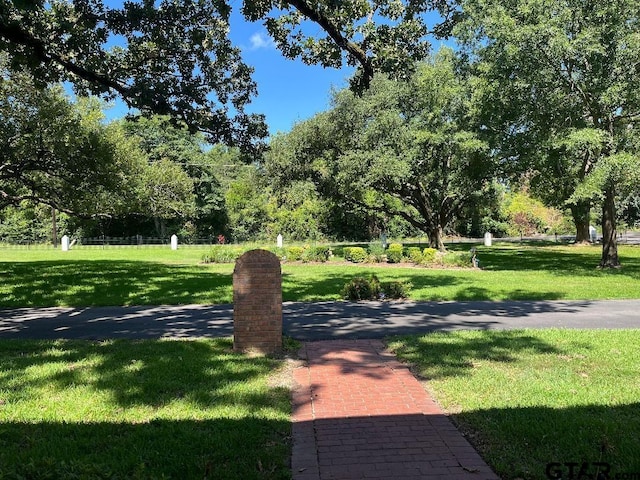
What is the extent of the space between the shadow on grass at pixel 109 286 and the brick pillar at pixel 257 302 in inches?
189

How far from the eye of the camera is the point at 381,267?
18984 millimetres

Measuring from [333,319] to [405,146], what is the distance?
16.0 meters

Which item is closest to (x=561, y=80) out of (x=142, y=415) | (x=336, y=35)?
(x=336, y=35)

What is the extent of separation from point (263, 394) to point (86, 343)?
357 centimetres

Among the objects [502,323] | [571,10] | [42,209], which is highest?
[571,10]

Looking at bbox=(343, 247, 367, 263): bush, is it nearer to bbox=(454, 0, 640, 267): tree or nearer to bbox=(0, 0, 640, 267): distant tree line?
bbox=(0, 0, 640, 267): distant tree line

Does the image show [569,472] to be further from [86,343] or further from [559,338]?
[86,343]

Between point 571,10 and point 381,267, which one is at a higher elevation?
point 571,10

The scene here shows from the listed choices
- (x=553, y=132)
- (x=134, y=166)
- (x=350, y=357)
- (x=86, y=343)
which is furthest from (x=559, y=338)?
(x=134, y=166)

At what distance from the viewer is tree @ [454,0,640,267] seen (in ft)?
46.7

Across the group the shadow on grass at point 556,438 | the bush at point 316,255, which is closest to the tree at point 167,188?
the bush at point 316,255

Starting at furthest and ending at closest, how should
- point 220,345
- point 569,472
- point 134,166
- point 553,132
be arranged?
1. point 134,166
2. point 553,132
3. point 220,345
4. point 569,472

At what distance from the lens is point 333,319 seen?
8703 mm

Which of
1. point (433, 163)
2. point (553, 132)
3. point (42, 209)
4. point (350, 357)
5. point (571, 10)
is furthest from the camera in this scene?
point (42, 209)
